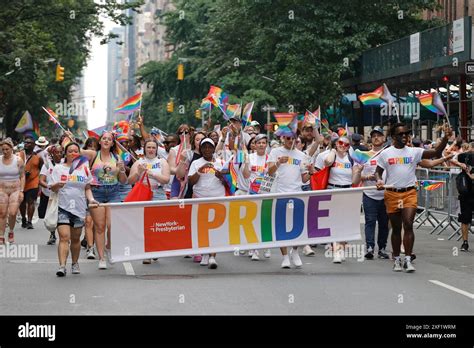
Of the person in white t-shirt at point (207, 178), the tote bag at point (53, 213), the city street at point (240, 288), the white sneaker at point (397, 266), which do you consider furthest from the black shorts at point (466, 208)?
the tote bag at point (53, 213)

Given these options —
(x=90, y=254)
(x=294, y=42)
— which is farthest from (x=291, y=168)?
(x=294, y=42)

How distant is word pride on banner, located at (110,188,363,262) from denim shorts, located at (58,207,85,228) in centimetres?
53

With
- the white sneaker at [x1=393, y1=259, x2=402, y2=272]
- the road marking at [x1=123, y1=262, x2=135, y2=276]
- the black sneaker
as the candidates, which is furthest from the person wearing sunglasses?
the road marking at [x1=123, y1=262, x2=135, y2=276]

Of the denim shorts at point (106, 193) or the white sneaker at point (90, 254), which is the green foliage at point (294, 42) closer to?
the white sneaker at point (90, 254)

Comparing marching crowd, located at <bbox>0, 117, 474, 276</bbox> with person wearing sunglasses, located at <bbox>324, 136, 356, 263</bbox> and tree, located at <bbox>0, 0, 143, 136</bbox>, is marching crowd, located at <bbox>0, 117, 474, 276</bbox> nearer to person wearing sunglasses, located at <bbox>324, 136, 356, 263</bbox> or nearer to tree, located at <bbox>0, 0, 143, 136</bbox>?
person wearing sunglasses, located at <bbox>324, 136, 356, 263</bbox>

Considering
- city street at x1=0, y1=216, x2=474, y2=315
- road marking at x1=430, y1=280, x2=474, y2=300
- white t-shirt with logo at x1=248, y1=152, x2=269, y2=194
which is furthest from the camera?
white t-shirt with logo at x1=248, y1=152, x2=269, y2=194

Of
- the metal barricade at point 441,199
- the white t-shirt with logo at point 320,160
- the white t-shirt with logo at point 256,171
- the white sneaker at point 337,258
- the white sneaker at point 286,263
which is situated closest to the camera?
the white sneaker at point 286,263

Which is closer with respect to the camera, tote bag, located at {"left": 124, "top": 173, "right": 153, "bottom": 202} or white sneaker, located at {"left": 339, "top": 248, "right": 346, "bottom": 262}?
tote bag, located at {"left": 124, "top": 173, "right": 153, "bottom": 202}

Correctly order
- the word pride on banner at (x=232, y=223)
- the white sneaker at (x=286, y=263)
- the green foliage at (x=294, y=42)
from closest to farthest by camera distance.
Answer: the word pride on banner at (x=232, y=223)
the white sneaker at (x=286, y=263)
the green foliage at (x=294, y=42)

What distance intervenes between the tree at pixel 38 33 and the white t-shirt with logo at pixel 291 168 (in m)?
25.1

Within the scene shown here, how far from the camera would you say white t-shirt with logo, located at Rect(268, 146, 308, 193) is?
15344 mm

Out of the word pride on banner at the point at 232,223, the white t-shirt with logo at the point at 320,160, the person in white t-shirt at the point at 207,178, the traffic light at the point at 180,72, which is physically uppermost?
the traffic light at the point at 180,72

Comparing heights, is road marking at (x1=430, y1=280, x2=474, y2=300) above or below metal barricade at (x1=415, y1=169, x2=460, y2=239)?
below

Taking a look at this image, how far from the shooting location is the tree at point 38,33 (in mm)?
40688
